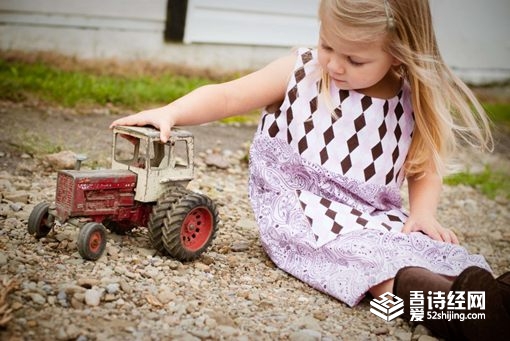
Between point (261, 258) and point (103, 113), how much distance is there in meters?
2.34

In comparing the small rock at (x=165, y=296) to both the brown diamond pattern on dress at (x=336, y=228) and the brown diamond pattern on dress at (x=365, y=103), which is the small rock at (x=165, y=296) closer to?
the brown diamond pattern on dress at (x=336, y=228)

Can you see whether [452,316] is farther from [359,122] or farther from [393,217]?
[359,122]

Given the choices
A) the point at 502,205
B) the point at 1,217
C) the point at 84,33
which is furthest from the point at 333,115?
the point at 84,33

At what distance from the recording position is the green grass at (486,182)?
4848mm

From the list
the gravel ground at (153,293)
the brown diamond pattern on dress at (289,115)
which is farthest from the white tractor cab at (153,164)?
the brown diamond pattern on dress at (289,115)

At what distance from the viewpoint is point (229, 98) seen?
2.71m

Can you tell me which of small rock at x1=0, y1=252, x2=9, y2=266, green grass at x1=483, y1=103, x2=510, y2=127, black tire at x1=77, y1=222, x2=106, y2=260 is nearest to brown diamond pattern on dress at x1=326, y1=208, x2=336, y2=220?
black tire at x1=77, y1=222, x2=106, y2=260

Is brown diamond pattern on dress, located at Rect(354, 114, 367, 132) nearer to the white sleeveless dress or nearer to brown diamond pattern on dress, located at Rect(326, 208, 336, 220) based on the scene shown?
the white sleeveless dress

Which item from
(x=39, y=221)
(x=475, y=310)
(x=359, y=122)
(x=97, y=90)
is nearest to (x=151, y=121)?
(x=39, y=221)

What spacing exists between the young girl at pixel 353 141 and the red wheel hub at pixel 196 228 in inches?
12.3

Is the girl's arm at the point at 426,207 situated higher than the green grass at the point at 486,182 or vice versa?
the girl's arm at the point at 426,207

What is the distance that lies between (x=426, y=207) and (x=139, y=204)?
121cm

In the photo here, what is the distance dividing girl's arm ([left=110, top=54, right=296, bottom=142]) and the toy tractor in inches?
3.1

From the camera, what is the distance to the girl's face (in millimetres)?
2471
